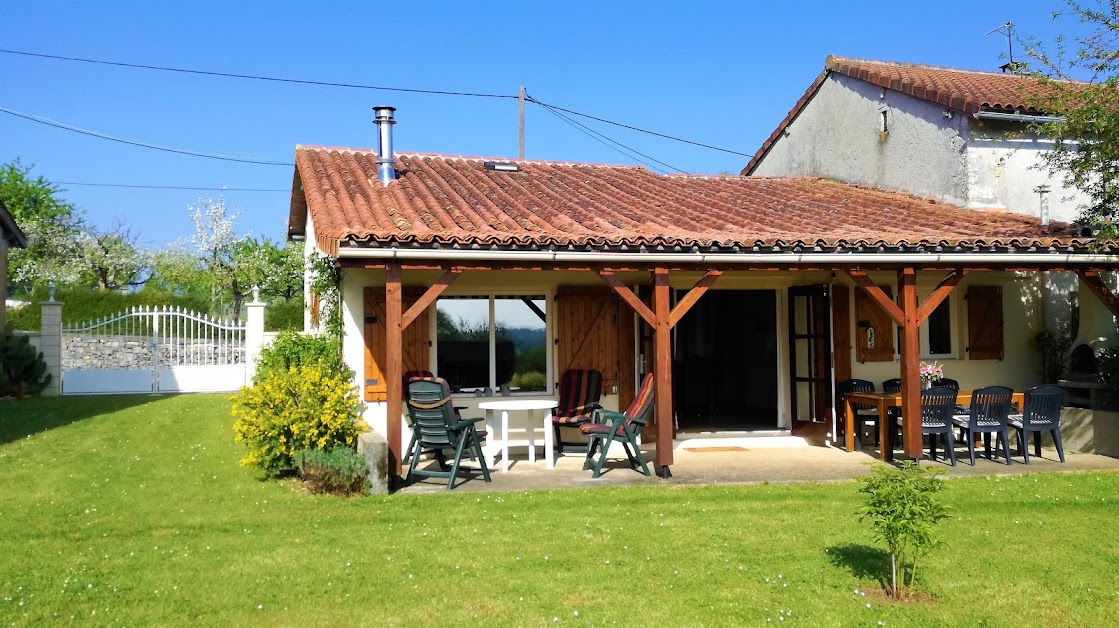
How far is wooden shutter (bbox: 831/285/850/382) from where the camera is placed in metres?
11.5

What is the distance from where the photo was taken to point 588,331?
10914mm

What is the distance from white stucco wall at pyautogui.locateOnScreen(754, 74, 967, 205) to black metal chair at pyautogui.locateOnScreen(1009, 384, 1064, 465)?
3.95m

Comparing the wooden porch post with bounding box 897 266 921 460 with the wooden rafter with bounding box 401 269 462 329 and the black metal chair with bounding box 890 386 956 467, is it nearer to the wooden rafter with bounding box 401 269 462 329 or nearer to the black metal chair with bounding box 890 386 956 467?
the black metal chair with bounding box 890 386 956 467

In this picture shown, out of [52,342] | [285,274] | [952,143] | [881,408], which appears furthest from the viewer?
[285,274]

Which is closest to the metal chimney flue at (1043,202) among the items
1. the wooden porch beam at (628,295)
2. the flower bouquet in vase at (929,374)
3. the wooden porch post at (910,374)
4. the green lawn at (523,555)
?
the flower bouquet in vase at (929,374)

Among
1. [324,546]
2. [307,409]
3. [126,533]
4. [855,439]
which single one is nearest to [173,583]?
[324,546]

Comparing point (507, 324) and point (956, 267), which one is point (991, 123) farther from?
point (507, 324)

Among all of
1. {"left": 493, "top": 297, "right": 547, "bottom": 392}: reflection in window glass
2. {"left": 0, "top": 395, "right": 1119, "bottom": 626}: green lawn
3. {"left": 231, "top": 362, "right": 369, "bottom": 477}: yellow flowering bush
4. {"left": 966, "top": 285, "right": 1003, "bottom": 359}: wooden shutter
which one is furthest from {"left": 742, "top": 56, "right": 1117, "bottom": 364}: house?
{"left": 231, "top": 362, "right": 369, "bottom": 477}: yellow flowering bush

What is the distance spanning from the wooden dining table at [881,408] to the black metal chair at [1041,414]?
235 mm

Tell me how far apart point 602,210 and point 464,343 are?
238 cm

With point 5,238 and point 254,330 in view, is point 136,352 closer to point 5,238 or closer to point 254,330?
point 254,330

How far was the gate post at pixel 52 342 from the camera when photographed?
1598 centimetres

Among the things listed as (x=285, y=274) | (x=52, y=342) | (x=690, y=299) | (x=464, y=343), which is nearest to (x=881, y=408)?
(x=690, y=299)

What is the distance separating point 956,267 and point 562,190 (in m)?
5.35
